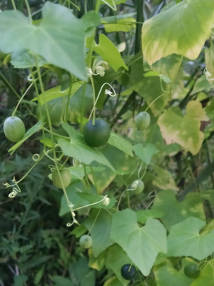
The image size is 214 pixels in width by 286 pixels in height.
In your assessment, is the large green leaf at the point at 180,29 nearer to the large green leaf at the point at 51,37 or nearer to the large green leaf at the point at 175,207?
the large green leaf at the point at 51,37

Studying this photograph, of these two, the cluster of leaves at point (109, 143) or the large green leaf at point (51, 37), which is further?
the cluster of leaves at point (109, 143)

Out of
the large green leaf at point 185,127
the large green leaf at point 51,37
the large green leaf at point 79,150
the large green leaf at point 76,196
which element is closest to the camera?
the large green leaf at point 51,37

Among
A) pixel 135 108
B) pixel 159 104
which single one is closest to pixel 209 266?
pixel 159 104

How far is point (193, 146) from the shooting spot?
3.25 feet

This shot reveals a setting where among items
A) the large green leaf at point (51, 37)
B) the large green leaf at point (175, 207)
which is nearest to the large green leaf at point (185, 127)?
the large green leaf at point (175, 207)

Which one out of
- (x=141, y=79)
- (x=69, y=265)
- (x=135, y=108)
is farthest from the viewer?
(x=69, y=265)

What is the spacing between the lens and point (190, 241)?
2.68 feet

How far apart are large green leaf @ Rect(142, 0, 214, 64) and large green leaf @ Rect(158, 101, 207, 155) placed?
10.5 inches

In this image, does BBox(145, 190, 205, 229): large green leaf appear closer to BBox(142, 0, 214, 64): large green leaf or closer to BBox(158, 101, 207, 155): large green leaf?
BBox(158, 101, 207, 155): large green leaf

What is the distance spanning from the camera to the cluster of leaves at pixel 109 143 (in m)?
0.54

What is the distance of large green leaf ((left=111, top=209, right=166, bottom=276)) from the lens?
70 centimetres

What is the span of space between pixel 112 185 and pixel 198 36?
0.73 meters

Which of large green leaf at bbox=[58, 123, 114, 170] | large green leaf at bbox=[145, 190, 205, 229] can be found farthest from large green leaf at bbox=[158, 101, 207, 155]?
large green leaf at bbox=[58, 123, 114, 170]

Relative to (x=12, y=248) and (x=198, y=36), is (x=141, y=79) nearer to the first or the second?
(x=198, y=36)
